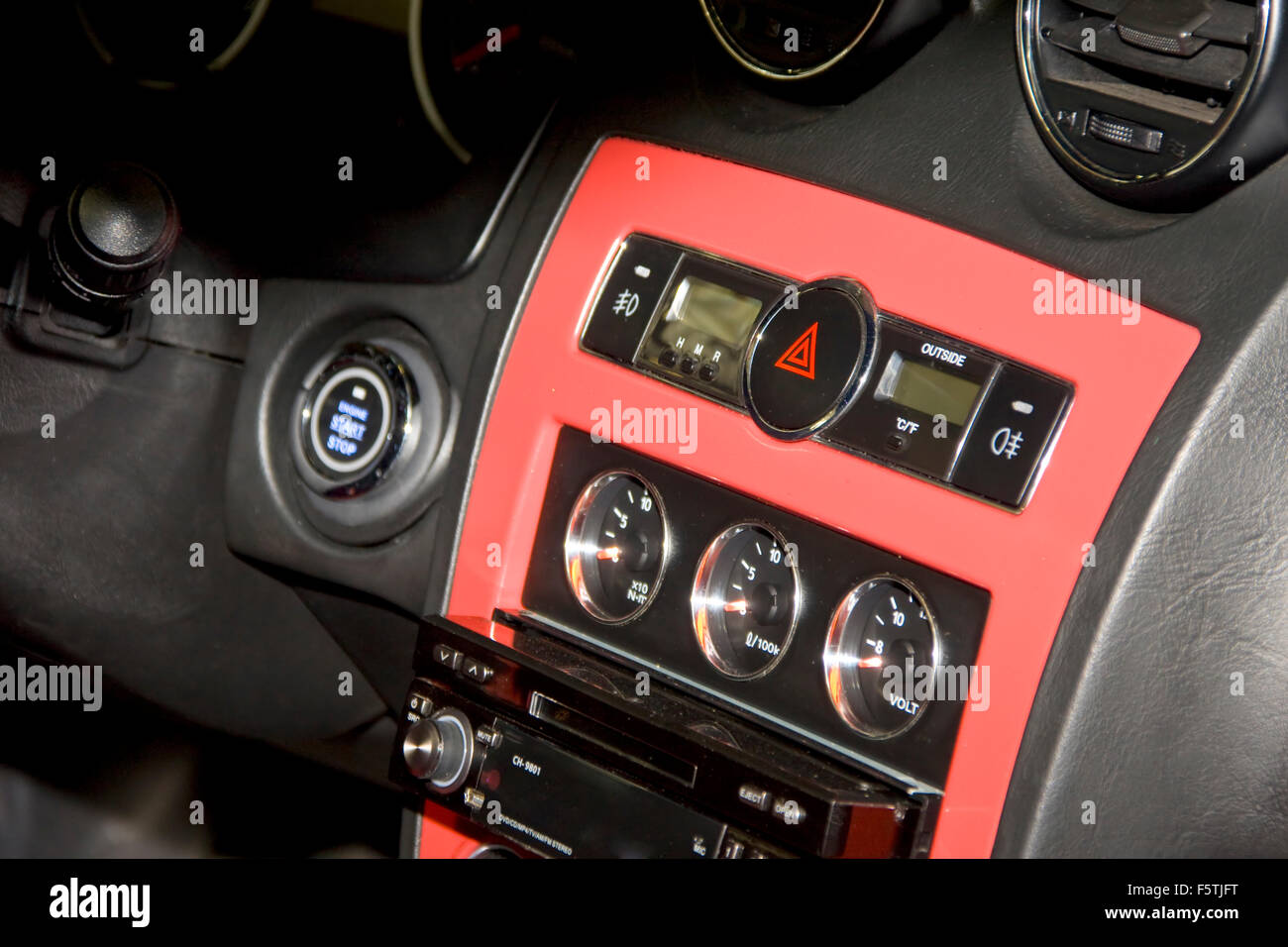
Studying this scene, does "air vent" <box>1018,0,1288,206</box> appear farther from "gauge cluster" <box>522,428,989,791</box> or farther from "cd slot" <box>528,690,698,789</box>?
"cd slot" <box>528,690,698,789</box>

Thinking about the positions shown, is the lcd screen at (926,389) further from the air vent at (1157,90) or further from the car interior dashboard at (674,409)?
the air vent at (1157,90)

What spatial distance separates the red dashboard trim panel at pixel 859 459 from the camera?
116 cm

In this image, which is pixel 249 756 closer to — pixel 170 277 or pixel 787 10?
pixel 170 277

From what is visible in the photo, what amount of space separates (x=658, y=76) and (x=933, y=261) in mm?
441

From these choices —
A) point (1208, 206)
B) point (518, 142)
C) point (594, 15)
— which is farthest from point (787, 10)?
point (1208, 206)

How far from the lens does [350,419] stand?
1.67 m

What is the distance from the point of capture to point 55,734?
2.21 metres

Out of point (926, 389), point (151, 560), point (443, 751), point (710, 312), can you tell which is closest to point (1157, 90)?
point (926, 389)

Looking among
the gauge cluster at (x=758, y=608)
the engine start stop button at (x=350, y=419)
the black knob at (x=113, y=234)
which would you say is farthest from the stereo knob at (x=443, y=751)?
the black knob at (x=113, y=234)

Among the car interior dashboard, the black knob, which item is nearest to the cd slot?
the car interior dashboard

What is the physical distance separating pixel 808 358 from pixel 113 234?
0.85 m

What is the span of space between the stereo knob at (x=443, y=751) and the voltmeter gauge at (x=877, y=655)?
39 centimetres

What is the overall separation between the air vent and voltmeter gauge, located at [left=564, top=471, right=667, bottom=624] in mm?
543

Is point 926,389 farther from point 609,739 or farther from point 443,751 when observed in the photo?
point 443,751
